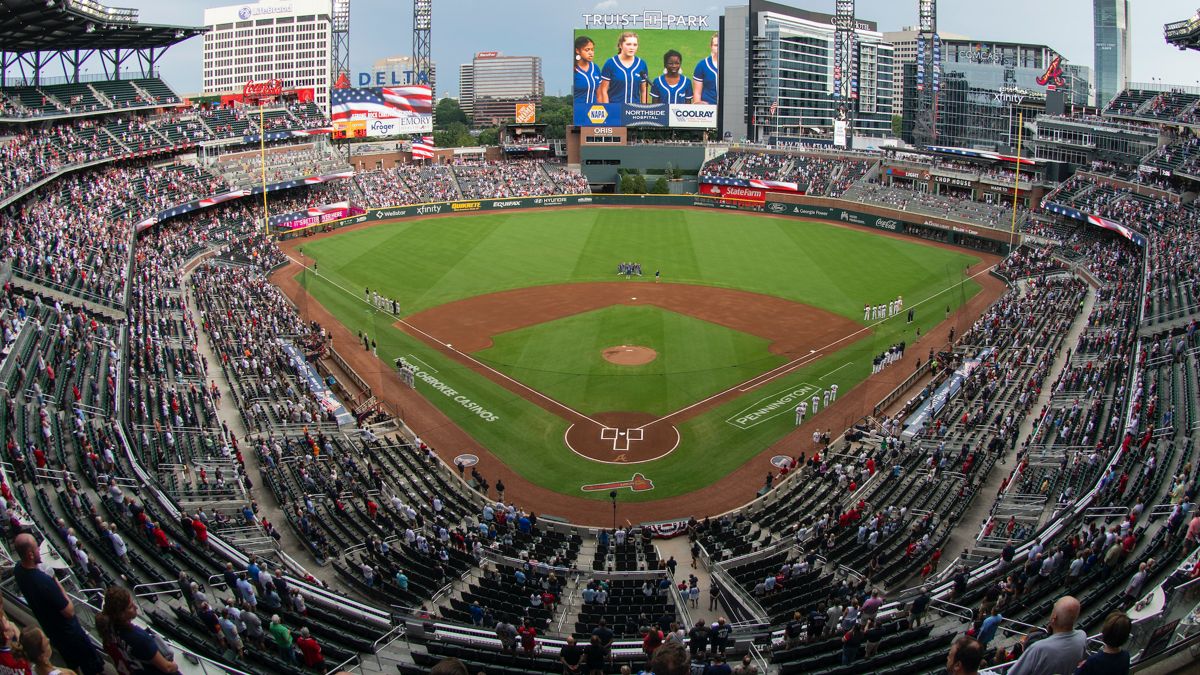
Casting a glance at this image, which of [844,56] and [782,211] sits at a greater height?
[844,56]

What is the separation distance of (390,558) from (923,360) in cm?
2926

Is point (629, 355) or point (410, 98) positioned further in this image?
point (410, 98)

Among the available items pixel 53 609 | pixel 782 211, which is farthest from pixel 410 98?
pixel 53 609

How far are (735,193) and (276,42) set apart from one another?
131 metres

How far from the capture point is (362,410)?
34625mm

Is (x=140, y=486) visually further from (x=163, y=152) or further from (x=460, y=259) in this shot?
(x=163, y=152)

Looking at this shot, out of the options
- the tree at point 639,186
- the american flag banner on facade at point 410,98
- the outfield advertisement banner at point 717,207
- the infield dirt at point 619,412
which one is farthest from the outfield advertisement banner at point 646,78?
the infield dirt at point 619,412

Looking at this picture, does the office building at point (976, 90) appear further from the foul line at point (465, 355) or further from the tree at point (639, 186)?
the foul line at point (465, 355)

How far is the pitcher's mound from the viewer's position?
1638 inches

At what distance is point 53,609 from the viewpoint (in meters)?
8.48

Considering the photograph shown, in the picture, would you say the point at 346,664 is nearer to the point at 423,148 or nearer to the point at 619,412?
the point at 619,412

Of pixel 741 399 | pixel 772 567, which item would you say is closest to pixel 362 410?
pixel 741 399

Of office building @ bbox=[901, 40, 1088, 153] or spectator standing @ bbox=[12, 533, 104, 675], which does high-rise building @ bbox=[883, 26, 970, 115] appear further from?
spectator standing @ bbox=[12, 533, 104, 675]

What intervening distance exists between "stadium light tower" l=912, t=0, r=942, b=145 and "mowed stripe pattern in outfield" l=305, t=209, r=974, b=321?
161 feet
